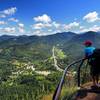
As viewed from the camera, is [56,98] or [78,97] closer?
[56,98]

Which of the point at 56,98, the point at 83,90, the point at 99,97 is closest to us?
the point at 56,98

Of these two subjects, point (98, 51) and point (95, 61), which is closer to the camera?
point (98, 51)

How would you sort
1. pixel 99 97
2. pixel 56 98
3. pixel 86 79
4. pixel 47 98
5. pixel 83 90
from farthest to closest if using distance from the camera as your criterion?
pixel 47 98 < pixel 86 79 < pixel 83 90 < pixel 99 97 < pixel 56 98

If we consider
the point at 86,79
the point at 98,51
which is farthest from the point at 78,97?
the point at 86,79

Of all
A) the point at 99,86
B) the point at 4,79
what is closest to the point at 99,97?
the point at 99,86

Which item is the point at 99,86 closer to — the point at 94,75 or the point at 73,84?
the point at 94,75

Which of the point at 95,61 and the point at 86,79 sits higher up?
the point at 95,61

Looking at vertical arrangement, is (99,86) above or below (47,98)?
above

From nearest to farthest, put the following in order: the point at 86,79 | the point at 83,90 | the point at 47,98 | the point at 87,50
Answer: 1. the point at 83,90
2. the point at 87,50
3. the point at 86,79
4. the point at 47,98

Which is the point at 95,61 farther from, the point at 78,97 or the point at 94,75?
the point at 78,97
